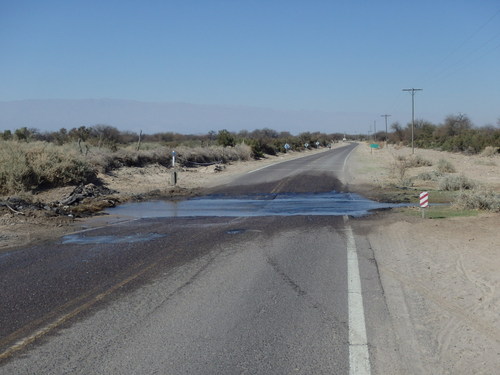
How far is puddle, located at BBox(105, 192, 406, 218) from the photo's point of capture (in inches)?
731

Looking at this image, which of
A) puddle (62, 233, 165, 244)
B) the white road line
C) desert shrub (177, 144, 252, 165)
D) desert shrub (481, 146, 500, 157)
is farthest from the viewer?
desert shrub (481, 146, 500, 157)

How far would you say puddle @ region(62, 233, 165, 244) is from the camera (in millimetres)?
12875

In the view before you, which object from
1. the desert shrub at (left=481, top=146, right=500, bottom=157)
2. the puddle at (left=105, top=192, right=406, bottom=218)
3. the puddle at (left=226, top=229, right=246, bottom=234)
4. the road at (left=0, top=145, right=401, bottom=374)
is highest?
the desert shrub at (left=481, top=146, right=500, bottom=157)

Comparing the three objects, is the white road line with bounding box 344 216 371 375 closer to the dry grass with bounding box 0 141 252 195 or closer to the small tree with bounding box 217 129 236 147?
the dry grass with bounding box 0 141 252 195

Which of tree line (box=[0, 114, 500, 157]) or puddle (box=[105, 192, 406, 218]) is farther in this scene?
tree line (box=[0, 114, 500, 157])

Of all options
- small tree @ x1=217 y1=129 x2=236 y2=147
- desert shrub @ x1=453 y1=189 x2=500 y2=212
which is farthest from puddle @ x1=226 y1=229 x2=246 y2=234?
small tree @ x1=217 y1=129 x2=236 y2=147

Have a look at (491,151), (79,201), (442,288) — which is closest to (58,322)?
(442,288)

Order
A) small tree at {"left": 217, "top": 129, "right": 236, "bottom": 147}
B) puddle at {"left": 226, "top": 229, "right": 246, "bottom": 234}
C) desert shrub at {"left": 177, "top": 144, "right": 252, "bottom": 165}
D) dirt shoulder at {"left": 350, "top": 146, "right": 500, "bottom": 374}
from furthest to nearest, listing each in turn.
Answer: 1. small tree at {"left": 217, "top": 129, "right": 236, "bottom": 147}
2. desert shrub at {"left": 177, "top": 144, "right": 252, "bottom": 165}
3. puddle at {"left": 226, "top": 229, "right": 246, "bottom": 234}
4. dirt shoulder at {"left": 350, "top": 146, "right": 500, "bottom": 374}

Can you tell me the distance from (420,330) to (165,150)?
41.1 m

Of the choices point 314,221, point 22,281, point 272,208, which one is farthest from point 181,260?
point 272,208

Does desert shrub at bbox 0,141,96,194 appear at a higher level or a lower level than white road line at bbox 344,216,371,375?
higher

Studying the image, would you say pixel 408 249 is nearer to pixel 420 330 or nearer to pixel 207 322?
pixel 420 330

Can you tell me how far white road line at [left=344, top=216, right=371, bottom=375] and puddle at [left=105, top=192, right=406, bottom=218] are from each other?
8.22 metres

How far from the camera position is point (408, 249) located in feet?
38.8
